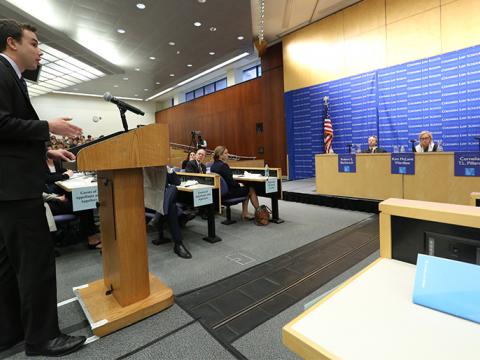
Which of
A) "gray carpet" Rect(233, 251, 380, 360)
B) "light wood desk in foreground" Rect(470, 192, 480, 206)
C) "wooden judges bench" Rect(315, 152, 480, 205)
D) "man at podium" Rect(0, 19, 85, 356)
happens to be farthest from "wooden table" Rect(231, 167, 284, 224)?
"man at podium" Rect(0, 19, 85, 356)

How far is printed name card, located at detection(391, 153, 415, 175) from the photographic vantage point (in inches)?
158

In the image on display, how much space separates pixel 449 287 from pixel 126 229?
5.39 ft

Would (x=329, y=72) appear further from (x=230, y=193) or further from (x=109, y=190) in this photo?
(x=109, y=190)

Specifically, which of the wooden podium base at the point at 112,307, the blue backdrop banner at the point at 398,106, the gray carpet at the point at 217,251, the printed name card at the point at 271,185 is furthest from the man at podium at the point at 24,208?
the blue backdrop banner at the point at 398,106

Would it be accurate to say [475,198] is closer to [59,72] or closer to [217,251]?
[217,251]

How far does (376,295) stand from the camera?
692 millimetres

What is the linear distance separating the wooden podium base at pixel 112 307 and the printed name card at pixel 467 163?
386 centimetres

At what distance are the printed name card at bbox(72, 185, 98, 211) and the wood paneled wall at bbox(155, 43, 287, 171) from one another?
6.21m

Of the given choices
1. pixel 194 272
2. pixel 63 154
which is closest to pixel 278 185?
pixel 194 272

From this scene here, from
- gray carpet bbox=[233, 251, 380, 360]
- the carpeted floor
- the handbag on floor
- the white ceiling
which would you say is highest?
the white ceiling

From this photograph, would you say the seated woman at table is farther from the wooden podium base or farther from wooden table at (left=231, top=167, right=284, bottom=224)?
the wooden podium base

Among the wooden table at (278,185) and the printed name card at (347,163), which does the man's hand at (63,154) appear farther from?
the printed name card at (347,163)

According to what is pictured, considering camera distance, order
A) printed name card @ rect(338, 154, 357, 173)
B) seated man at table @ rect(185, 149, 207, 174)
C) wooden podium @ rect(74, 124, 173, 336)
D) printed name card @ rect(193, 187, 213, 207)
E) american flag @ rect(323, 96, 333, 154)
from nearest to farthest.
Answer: wooden podium @ rect(74, 124, 173, 336) → printed name card @ rect(193, 187, 213, 207) → seated man at table @ rect(185, 149, 207, 174) → printed name card @ rect(338, 154, 357, 173) → american flag @ rect(323, 96, 333, 154)

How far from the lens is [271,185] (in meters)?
3.98
